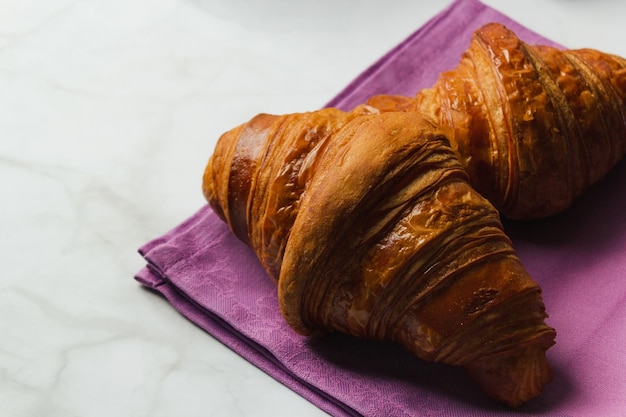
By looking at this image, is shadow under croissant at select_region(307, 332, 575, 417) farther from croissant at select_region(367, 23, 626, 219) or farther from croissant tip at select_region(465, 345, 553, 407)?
croissant at select_region(367, 23, 626, 219)

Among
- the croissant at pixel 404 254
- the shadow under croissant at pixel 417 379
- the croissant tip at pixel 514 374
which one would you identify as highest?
the croissant at pixel 404 254

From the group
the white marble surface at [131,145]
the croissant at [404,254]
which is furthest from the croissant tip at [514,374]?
the white marble surface at [131,145]

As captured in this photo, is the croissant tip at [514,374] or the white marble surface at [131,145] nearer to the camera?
the croissant tip at [514,374]

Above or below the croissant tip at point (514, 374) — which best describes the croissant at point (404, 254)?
above

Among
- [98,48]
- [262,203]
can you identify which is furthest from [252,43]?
[262,203]

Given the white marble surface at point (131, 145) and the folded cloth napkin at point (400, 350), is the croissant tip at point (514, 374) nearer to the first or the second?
the folded cloth napkin at point (400, 350)

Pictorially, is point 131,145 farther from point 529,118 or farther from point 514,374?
point 514,374

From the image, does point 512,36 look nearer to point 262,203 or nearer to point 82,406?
point 262,203

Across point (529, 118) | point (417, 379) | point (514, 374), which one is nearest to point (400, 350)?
point (417, 379)
